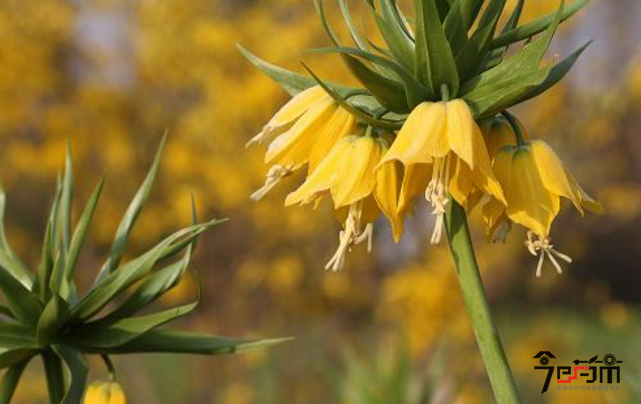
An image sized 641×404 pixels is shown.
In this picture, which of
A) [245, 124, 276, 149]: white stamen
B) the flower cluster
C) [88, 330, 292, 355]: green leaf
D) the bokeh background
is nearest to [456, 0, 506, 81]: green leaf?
the flower cluster

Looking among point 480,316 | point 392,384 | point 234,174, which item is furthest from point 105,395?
point 234,174

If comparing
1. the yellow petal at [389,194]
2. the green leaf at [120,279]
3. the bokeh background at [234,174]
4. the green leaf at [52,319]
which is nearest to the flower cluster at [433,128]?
the yellow petal at [389,194]

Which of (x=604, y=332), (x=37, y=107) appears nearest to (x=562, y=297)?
(x=604, y=332)

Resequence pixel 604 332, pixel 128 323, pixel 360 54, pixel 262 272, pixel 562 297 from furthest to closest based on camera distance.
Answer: pixel 562 297
pixel 604 332
pixel 262 272
pixel 128 323
pixel 360 54

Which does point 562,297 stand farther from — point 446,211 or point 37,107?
point 446,211

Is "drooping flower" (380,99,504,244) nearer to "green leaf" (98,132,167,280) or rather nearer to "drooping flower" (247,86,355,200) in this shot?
"drooping flower" (247,86,355,200)

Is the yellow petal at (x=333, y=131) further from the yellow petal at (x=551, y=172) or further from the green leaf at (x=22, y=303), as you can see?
the green leaf at (x=22, y=303)
